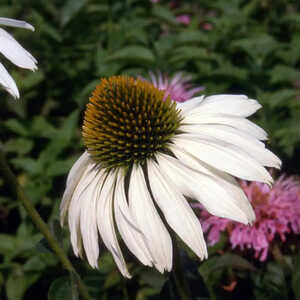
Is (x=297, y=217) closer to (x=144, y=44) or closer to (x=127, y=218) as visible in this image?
(x=127, y=218)

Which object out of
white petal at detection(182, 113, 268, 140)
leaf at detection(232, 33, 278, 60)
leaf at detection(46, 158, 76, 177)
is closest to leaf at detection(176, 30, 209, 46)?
leaf at detection(232, 33, 278, 60)

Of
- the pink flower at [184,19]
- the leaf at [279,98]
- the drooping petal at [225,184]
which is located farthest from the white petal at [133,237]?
the pink flower at [184,19]

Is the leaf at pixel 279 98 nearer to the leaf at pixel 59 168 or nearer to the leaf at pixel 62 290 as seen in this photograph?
the leaf at pixel 59 168

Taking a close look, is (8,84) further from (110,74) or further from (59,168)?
(110,74)

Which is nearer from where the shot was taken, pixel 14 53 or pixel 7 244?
pixel 14 53

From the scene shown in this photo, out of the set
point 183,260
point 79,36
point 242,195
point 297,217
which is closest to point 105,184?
point 242,195

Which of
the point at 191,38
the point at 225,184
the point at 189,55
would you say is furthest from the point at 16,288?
the point at 191,38
